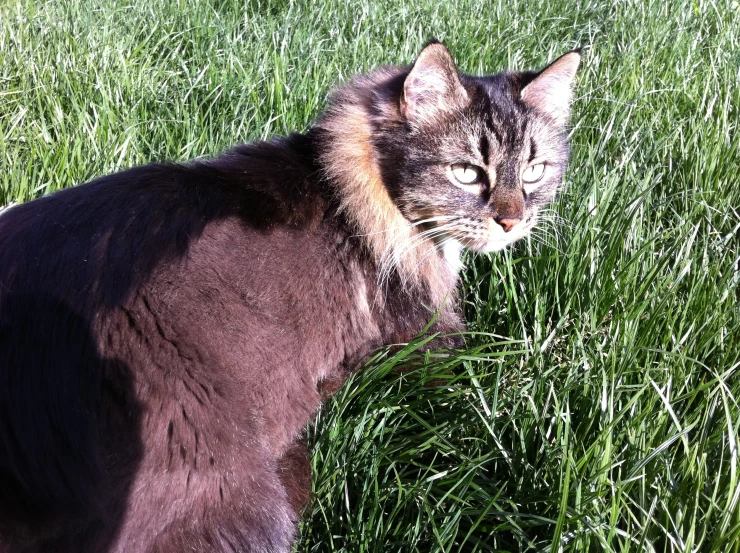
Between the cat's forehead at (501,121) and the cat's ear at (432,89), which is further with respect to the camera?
the cat's forehead at (501,121)

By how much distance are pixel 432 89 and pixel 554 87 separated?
50cm

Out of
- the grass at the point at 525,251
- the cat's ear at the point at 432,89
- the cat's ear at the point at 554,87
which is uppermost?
the cat's ear at the point at 432,89

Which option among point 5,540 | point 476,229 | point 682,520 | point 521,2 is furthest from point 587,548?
point 521,2

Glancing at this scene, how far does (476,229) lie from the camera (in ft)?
7.22

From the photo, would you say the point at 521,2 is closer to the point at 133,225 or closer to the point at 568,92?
the point at 568,92

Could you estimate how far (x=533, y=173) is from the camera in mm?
2330

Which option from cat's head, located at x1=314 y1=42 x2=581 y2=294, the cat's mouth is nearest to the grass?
the cat's mouth

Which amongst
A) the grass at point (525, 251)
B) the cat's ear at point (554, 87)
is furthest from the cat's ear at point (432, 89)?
the grass at point (525, 251)

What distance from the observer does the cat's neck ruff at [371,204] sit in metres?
2.18

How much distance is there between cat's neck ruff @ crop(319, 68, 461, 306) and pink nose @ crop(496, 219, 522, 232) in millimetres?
230

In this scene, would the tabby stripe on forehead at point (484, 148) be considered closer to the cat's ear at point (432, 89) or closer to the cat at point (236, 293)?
the cat at point (236, 293)

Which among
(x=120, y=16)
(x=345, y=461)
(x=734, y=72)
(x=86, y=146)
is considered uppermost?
(x=120, y=16)

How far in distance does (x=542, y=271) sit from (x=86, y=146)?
2001 millimetres

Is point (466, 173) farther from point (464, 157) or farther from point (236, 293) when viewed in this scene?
point (236, 293)
